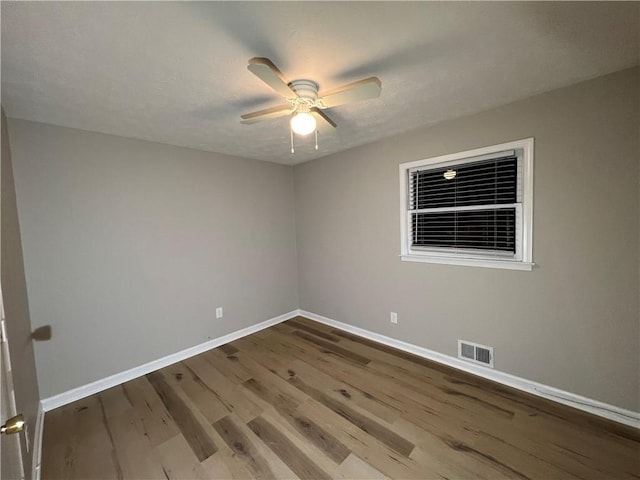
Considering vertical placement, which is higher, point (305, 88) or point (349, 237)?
point (305, 88)

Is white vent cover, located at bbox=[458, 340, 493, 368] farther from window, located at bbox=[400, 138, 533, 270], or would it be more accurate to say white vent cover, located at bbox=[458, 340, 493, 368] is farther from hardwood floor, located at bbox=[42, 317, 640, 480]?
window, located at bbox=[400, 138, 533, 270]

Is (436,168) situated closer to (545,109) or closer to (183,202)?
(545,109)

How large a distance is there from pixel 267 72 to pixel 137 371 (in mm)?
3013

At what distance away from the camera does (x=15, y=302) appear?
1.60 m

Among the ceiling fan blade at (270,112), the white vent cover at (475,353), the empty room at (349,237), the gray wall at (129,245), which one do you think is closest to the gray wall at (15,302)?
the empty room at (349,237)

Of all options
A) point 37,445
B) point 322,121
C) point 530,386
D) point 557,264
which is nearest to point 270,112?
point 322,121

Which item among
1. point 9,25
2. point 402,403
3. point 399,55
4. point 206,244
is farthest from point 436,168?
point 9,25

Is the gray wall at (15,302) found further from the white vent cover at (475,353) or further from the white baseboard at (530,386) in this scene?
the white vent cover at (475,353)

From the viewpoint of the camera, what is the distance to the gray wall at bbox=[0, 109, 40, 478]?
136cm

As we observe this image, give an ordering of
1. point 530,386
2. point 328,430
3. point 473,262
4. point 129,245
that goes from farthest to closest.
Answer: point 129,245, point 473,262, point 530,386, point 328,430

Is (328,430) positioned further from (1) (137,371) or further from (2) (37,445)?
(1) (137,371)

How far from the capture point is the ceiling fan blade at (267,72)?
3.99ft

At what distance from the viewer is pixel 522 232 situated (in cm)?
220

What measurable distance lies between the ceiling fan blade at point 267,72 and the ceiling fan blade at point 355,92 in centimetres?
27
